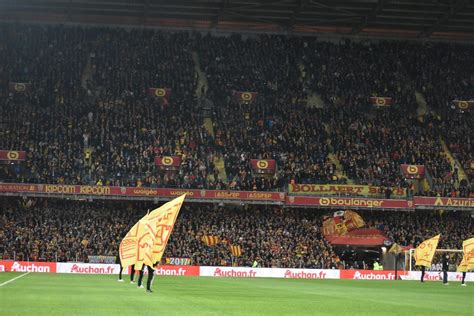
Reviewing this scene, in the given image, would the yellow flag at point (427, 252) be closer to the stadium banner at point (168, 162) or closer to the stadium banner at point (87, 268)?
the stadium banner at point (87, 268)

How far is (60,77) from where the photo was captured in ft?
234

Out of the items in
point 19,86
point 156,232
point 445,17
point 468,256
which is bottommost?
point 468,256

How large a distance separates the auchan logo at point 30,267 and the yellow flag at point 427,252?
23.7 meters

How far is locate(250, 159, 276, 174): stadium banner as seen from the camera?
218 ft

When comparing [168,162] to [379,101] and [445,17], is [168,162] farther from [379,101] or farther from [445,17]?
[445,17]

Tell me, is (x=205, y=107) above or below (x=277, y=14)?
below

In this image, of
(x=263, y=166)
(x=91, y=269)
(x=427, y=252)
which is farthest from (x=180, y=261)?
(x=427, y=252)

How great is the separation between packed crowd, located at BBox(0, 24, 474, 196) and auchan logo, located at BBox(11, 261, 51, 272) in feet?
32.1

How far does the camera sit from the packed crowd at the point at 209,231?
56500mm

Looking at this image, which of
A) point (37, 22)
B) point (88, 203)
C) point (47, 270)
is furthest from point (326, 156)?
point (37, 22)

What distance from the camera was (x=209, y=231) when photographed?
6003 cm

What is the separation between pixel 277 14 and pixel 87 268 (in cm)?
3454

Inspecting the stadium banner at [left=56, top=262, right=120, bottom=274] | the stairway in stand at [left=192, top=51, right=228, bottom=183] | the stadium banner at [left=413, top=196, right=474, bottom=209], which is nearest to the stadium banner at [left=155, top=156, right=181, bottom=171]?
the stairway in stand at [left=192, top=51, right=228, bottom=183]

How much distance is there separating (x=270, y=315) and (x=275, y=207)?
148ft
